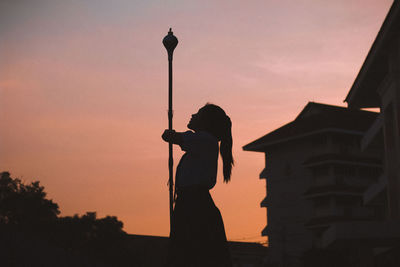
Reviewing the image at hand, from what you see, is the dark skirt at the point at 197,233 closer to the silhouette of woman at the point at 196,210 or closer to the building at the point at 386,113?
the silhouette of woman at the point at 196,210

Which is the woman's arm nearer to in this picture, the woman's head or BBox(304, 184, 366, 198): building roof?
the woman's head

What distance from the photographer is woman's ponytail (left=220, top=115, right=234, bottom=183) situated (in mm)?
6969

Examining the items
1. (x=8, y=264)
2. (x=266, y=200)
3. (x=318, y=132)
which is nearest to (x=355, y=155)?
(x=318, y=132)

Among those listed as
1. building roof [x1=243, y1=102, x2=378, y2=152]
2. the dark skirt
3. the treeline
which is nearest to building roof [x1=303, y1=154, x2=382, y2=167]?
building roof [x1=243, y1=102, x2=378, y2=152]

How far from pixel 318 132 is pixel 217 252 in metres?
57.8

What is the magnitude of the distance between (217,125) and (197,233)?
1.18m

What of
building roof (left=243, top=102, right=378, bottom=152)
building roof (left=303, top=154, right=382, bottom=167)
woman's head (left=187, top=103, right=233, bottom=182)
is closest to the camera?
woman's head (left=187, top=103, right=233, bottom=182)

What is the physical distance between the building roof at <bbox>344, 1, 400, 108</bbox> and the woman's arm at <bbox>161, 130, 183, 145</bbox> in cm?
1878

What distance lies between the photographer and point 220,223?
657 cm

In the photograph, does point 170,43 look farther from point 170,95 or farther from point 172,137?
point 172,137

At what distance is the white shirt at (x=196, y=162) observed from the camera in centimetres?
659

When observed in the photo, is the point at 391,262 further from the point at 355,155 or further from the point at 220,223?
the point at 355,155

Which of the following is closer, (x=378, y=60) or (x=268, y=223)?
(x=378, y=60)

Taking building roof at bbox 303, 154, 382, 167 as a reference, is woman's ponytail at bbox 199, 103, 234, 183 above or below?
below
